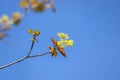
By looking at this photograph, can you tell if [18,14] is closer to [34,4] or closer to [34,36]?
[34,4]

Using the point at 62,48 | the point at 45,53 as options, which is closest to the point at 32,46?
the point at 45,53

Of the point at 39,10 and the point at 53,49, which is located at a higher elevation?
the point at 53,49

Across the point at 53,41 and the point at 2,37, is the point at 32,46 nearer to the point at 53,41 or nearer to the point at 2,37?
the point at 53,41

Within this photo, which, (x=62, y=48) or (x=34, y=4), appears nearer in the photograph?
(x=34, y=4)

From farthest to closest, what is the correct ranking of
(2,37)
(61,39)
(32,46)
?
1. (61,39)
2. (32,46)
3. (2,37)

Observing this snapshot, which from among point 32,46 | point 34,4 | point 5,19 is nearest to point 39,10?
point 34,4

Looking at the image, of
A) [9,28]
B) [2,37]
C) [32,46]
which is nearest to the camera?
[9,28]

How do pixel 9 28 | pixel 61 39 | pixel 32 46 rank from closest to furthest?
pixel 9 28 → pixel 32 46 → pixel 61 39

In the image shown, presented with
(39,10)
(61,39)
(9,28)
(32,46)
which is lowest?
(9,28)

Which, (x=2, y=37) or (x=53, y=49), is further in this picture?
(x=53, y=49)
